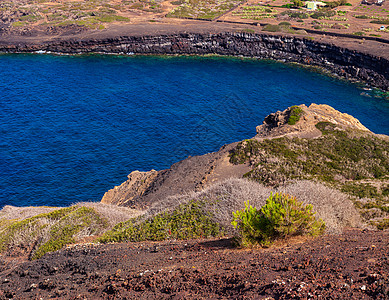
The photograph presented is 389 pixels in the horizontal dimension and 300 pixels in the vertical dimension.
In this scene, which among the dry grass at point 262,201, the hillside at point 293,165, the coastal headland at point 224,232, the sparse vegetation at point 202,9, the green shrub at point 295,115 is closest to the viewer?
the coastal headland at point 224,232

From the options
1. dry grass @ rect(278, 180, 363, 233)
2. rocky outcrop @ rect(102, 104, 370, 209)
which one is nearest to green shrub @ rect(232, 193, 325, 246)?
dry grass @ rect(278, 180, 363, 233)

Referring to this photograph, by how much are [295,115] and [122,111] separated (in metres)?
34.3

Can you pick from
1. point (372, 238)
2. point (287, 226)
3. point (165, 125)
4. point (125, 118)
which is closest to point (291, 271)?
point (287, 226)

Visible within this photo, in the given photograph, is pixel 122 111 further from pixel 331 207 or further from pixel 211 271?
pixel 211 271

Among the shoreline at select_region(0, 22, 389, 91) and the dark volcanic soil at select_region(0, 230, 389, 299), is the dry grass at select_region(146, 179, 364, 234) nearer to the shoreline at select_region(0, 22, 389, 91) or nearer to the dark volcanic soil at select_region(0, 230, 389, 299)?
the dark volcanic soil at select_region(0, 230, 389, 299)

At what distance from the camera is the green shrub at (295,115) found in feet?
141

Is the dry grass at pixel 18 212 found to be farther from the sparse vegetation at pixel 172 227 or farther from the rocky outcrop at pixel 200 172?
the sparse vegetation at pixel 172 227

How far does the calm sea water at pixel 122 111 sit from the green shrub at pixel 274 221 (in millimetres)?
30037

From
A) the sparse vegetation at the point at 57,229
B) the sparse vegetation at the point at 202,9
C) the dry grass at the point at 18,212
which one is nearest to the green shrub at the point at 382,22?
the sparse vegetation at the point at 202,9

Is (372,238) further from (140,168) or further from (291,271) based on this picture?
(140,168)

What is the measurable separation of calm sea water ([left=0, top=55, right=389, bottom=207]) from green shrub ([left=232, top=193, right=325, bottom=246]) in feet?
98.5

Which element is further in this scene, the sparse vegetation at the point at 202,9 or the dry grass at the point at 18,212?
the sparse vegetation at the point at 202,9

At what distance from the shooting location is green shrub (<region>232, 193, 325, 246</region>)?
1666cm

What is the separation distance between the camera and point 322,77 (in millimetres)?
83500
